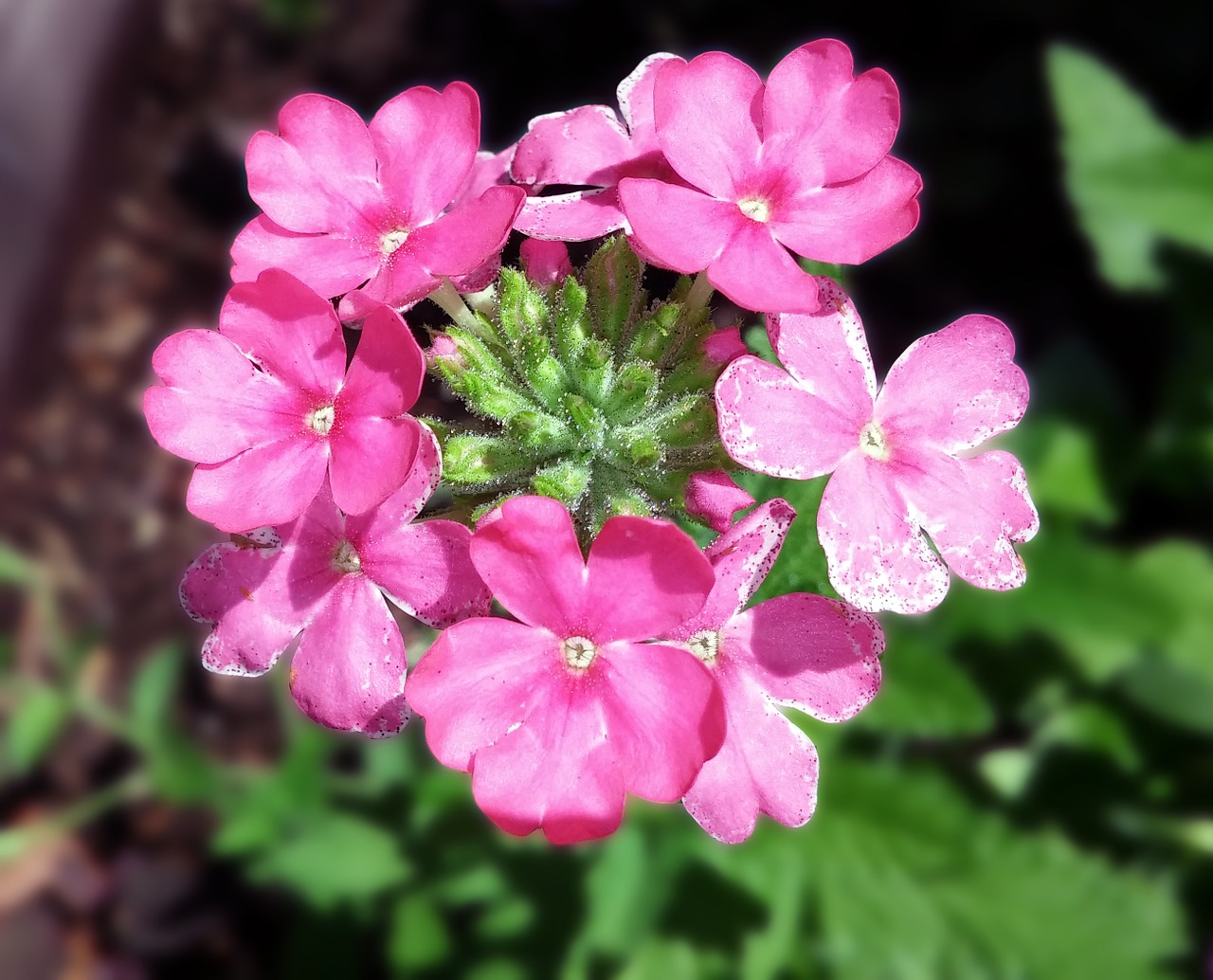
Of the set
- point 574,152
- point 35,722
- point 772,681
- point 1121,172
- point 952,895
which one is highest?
point 574,152

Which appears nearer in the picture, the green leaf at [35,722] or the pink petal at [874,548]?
the pink petal at [874,548]

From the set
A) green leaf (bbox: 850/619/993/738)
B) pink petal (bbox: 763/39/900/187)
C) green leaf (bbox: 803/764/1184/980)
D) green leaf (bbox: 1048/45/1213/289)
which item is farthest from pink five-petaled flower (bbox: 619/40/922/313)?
green leaf (bbox: 1048/45/1213/289)

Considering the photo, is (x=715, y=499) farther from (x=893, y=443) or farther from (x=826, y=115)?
(x=826, y=115)

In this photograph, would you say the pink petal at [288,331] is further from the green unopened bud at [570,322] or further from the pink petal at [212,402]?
the green unopened bud at [570,322]

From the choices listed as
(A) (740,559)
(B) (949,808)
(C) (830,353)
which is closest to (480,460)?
(A) (740,559)

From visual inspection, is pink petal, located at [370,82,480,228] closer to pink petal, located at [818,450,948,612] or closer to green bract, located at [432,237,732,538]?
green bract, located at [432,237,732,538]

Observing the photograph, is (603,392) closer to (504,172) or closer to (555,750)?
(504,172)

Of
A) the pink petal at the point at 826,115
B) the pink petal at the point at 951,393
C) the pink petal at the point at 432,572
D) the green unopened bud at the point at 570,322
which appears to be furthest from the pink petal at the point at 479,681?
the pink petal at the point at 826,115
